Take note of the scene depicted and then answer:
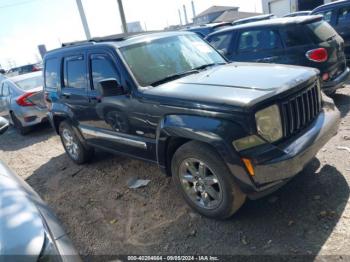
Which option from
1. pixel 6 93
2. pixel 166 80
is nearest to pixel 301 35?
pixel 166 80

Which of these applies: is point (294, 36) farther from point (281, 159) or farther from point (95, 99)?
point (281, 159)

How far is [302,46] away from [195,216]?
405 centimetres

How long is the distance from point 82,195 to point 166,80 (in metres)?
2.14

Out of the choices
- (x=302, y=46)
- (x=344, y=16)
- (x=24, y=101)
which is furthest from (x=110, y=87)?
(x=344, y=16)

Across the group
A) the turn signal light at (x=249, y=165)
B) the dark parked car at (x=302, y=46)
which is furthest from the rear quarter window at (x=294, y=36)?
the turn signal light at (x=249, y=165)

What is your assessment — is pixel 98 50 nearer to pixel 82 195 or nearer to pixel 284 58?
pixel 82 195

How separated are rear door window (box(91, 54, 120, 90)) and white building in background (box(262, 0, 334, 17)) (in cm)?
2964

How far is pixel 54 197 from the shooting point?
4855 mm

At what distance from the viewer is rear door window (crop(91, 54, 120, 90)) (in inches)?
164

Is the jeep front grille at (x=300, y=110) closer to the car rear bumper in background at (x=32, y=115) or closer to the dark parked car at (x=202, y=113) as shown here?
the dark parked car at (x=202, y=113)

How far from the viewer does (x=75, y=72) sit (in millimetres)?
5059

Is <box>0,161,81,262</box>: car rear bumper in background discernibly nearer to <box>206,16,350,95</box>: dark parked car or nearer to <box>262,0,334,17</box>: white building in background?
<box>206,16,350,95</box>: dark parked car


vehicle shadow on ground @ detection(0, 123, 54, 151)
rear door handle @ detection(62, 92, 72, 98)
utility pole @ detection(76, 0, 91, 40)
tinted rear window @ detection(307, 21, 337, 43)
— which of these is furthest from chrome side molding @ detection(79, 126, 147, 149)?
utility pole @ detection(76, 0, 91, 40)

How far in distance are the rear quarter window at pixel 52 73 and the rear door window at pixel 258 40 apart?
3.78 m
